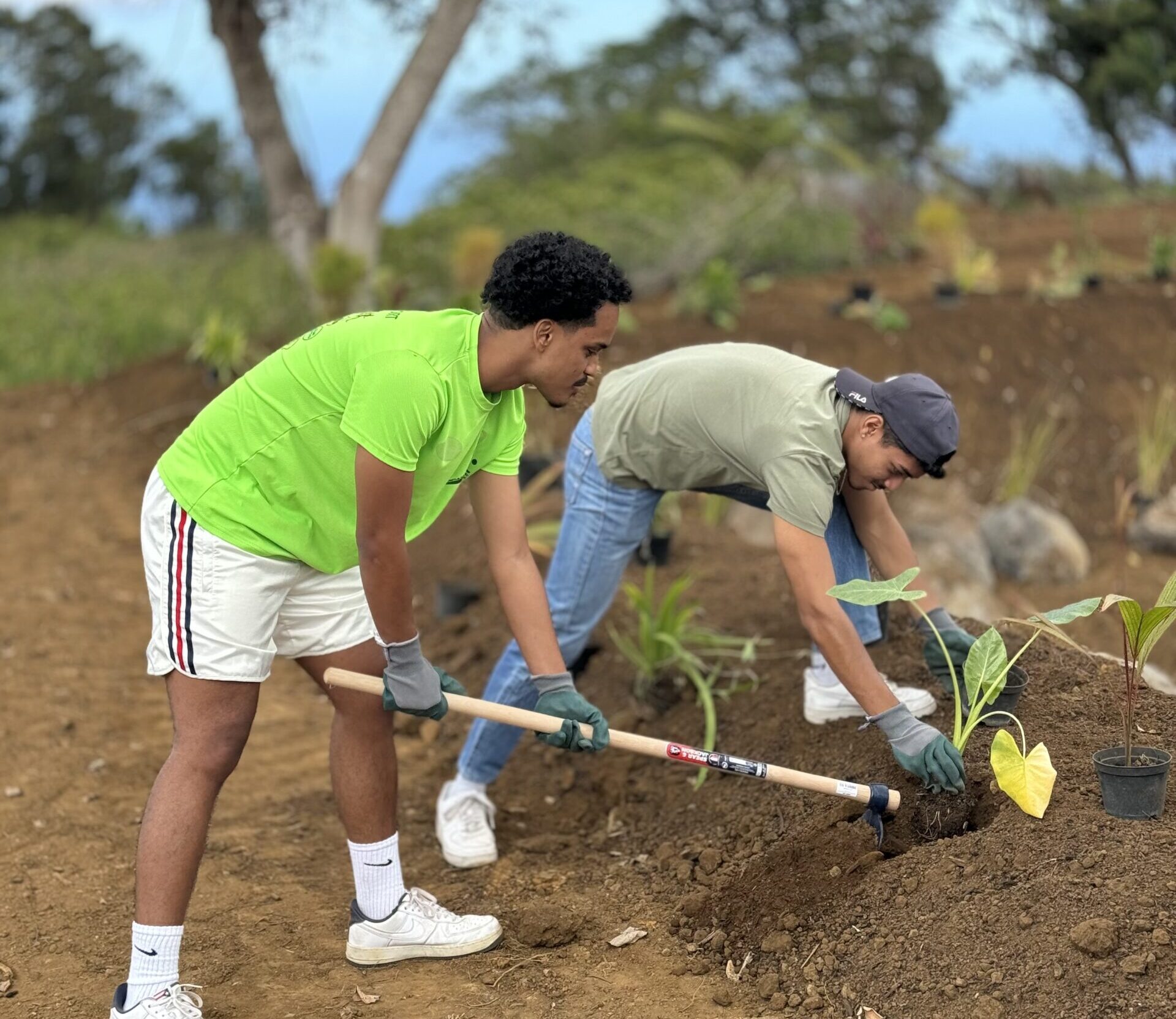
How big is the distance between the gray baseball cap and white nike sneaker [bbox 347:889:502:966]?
158 centimetres

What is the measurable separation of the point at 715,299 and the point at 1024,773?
6.23 metres

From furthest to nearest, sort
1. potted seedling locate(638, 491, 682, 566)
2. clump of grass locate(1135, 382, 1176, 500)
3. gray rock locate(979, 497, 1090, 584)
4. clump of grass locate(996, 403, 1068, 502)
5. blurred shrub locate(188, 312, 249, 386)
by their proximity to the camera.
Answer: blurred shrub locate(188, 312, 249, 386) < clump of grass locate(996, 403, 1068, 502) < clump of grass locate(1135, 382, 1176, 500) < gray rock locate(979, 497, 1090, 584) < potted seedling locate(638, 491, 682, 566)

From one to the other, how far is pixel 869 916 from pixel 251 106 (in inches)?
336

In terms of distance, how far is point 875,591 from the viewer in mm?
3164

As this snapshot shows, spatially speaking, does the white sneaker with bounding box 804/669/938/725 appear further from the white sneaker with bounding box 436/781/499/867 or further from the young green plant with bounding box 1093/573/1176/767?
the white sneaker with bounding box 436/781/499/867

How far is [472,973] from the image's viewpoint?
3232 millimetres

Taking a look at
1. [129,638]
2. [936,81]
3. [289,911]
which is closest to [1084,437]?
[129,638]

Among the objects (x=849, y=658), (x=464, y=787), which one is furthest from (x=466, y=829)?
(x=849, y=658)

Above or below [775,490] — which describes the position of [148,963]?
below

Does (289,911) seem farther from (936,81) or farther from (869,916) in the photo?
(936,81)

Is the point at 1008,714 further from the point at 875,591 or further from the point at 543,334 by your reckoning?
the point at 543,334

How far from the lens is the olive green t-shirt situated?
10.6 ft

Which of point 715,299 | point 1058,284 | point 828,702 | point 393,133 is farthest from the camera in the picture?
point 1058,284

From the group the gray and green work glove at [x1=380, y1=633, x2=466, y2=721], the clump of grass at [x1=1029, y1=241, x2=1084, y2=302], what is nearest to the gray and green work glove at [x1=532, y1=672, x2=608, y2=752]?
the gray and green work glove at [x1=380, y1=633, x2=466, y2=721]
